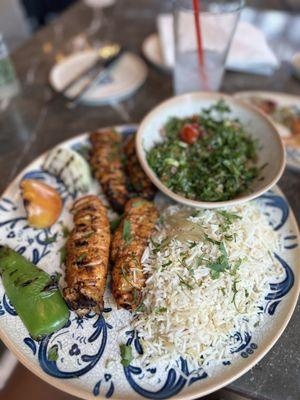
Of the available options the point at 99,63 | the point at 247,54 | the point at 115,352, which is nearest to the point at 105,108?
the point at 99,63

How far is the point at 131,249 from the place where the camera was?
1384mm

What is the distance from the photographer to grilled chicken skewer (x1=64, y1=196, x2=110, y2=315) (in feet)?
4.11

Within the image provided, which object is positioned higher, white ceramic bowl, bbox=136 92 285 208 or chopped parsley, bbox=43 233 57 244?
white ceramic bowl, bbox=136 92 285 208

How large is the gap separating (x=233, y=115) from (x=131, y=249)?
38.8 inches

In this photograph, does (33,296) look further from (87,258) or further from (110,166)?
(110,166)

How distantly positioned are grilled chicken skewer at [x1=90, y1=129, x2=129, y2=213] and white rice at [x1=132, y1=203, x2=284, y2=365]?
0.33 metres

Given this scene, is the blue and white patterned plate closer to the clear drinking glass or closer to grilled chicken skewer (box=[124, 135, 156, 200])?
grilled chicken skewer (box=[124, 135, 156, 200])

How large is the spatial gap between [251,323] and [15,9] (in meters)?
3.44

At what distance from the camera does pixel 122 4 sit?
11.3 feet

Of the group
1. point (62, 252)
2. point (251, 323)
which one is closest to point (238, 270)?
point (251, 323)

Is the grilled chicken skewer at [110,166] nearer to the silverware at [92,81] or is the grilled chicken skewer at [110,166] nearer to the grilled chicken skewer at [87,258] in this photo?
the grilled chicken skewer at [87,258]

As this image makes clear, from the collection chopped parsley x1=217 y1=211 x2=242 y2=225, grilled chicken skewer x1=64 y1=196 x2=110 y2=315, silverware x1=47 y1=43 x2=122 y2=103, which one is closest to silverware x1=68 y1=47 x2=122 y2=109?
silverware x1=47 y1=43 x2=122 y2=103

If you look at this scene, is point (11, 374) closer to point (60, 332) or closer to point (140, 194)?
point (60, 332)

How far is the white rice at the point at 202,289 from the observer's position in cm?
118
